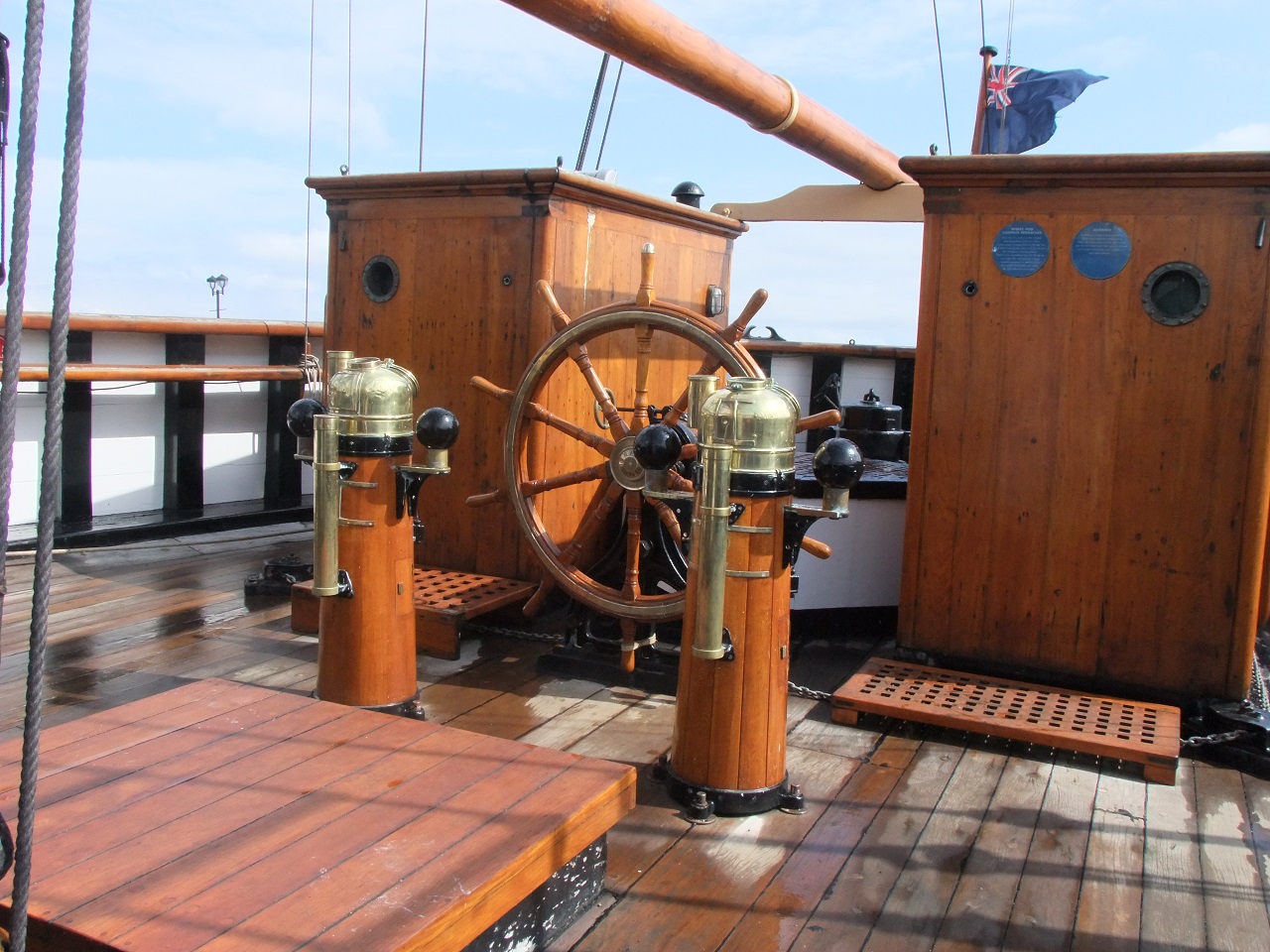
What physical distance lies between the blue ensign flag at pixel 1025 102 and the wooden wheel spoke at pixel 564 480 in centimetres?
363

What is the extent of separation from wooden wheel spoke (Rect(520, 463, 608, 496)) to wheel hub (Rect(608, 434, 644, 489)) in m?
0.05

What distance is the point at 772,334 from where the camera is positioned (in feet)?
20.5

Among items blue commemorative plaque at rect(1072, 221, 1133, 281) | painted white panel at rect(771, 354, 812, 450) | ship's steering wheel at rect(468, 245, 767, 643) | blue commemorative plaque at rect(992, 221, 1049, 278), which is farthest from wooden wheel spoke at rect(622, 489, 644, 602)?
painted white panel at rect(771, 354, 812, 450)

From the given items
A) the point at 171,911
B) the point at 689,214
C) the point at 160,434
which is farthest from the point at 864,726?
the point at 160,434

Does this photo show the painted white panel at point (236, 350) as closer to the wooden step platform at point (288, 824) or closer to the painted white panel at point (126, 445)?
the painted white panel at point (126, 445)

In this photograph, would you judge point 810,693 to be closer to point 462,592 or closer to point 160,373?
point 462,592

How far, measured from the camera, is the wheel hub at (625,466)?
110 inches

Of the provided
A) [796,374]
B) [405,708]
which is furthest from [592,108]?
[405,708]

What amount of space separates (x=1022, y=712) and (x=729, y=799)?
2.85 feet

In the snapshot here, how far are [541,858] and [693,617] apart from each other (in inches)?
24.9

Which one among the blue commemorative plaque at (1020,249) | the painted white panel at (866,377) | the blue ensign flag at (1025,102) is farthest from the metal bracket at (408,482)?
the blue ensign flag at (1025,102)

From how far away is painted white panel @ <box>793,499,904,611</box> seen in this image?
3.46 m

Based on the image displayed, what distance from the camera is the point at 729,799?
2.08 metres

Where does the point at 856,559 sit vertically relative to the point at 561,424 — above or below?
below
